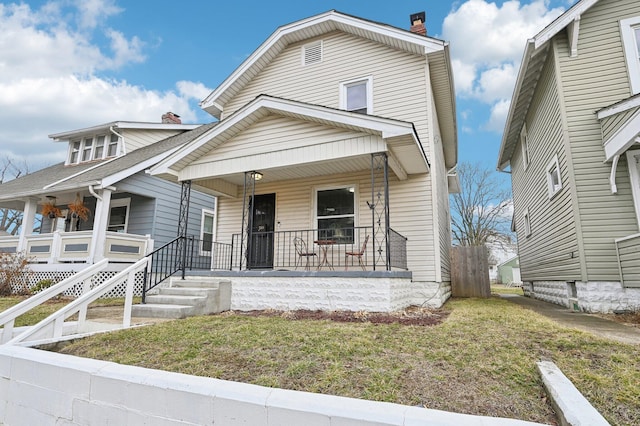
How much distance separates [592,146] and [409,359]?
6.76m

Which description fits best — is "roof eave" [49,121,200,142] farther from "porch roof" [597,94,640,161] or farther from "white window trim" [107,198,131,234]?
"porch roof" [597,94,640,161]

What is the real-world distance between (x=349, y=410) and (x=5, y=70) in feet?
90.4

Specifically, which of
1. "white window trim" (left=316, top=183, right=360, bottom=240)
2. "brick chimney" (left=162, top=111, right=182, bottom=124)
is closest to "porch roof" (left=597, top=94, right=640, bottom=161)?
"white window trim" (left=316, top=183, right=360, bottom=240)

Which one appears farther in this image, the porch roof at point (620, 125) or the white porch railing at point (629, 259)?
the white porch railing at point (629, 259)

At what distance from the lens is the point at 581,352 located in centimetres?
329

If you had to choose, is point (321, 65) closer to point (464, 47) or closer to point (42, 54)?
point (42, 54)

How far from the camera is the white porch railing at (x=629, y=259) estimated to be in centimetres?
598

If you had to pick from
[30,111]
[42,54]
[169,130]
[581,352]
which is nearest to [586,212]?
[581,352]

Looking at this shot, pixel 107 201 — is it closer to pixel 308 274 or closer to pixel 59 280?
pixel 59 280

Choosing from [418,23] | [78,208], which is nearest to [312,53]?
[418,23]

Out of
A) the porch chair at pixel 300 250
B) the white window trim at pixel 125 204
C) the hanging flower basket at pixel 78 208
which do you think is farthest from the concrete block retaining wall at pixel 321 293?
the hanging flower basket at pixel 78 208

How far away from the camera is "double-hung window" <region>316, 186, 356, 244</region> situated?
8.80m

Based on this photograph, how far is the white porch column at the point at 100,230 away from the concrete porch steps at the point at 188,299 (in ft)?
15.2

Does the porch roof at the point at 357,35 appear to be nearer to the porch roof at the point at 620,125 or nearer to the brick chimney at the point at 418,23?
the brick chimney at the point at 418,23
